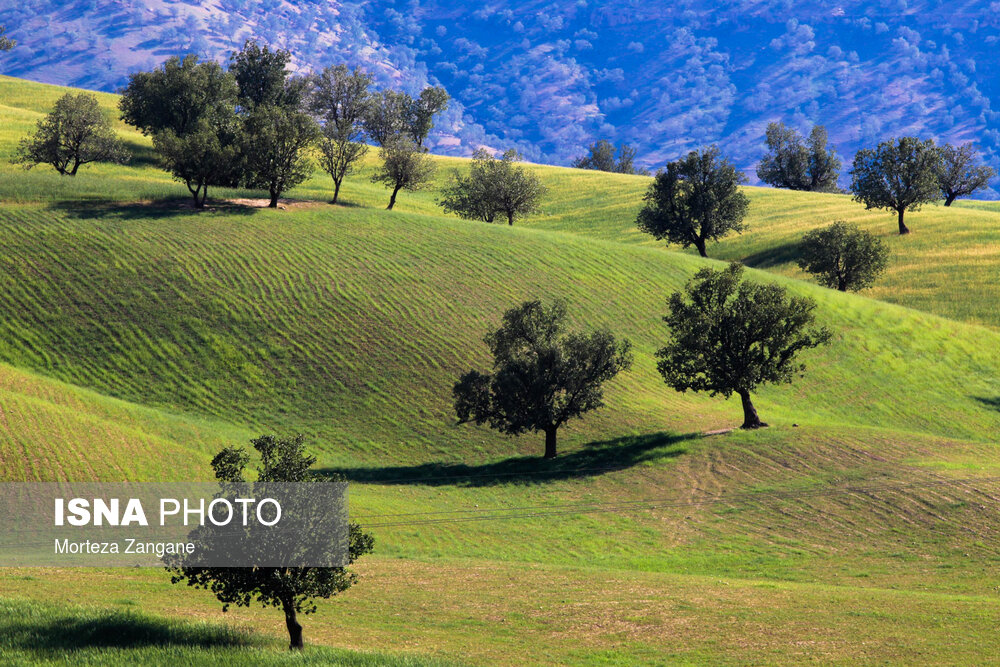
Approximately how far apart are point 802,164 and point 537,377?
136 m

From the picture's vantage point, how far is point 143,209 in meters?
87.3

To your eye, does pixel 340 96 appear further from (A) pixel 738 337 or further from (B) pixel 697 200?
(A) pixel 738 337

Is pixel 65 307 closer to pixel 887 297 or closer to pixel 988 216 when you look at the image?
pixel 887 297

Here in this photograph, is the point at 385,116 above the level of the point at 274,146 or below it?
above

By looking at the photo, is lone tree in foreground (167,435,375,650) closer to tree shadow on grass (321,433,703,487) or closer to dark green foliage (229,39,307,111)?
tree shadow on grass (321,433,703,487)

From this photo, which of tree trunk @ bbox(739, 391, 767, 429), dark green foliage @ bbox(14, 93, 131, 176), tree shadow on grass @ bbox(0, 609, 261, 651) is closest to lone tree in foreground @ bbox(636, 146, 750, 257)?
tree trunk @ bbox(739, 391, 767, 429)

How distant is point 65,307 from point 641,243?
75.3m

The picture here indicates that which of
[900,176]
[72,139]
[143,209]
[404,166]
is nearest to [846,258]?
[900,176]

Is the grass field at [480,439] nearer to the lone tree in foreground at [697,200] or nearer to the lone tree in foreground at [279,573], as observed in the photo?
the lone tree in foreground at [279,573]

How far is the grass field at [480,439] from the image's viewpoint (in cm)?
2994

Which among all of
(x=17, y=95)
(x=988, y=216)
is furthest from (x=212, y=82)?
(x=988, y=216)

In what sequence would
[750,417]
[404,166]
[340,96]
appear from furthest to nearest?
[340,96] → [404,166] → [750,417]

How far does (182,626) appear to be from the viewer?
2678 centimetres

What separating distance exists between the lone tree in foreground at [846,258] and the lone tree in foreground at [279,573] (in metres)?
85.0
